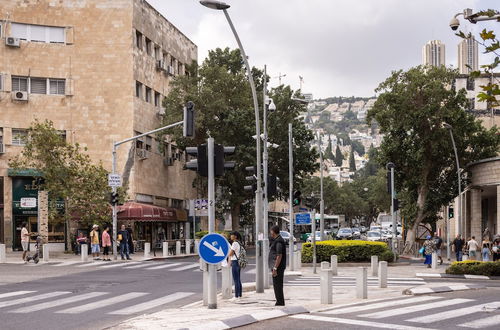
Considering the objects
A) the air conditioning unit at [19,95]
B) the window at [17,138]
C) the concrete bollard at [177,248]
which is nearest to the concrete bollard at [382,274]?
the concrete bollard at [177,248]

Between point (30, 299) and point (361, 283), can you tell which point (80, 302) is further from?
point (361, 283)

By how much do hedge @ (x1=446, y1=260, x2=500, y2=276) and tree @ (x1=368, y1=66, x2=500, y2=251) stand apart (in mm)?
21502

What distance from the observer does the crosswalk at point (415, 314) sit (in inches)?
539

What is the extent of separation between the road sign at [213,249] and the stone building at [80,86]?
3331 cm

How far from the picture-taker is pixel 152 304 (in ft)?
59.6

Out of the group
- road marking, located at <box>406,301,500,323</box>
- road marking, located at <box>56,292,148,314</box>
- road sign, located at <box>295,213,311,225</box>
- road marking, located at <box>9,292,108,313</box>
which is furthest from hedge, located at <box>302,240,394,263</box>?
road marking, located at <box>406,301,500,323</box>

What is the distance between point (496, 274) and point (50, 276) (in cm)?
1592

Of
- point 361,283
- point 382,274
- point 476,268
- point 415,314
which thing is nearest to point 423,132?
point 476,268

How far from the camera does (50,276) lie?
27.3 metres

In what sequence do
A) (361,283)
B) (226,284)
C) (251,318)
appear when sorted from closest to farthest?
(251,318)
(226,284)
(361,283)

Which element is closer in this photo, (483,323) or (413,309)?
(483,323)

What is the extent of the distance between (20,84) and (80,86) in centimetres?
385

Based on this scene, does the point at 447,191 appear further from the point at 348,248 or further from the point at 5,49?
the point at 5,49

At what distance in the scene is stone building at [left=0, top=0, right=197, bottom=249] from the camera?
48.6m
